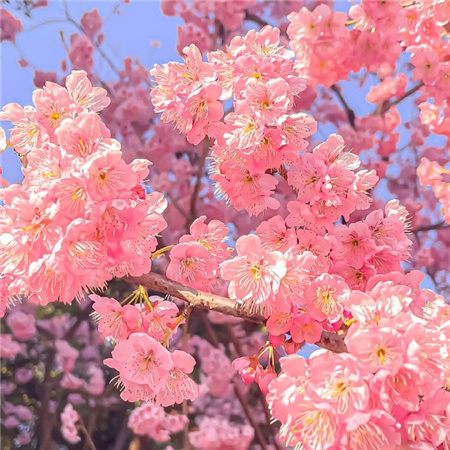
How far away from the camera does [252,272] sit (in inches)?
36.0

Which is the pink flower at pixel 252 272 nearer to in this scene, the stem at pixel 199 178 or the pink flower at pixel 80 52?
the stem at pixel 199 178

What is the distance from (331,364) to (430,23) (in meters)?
1.54

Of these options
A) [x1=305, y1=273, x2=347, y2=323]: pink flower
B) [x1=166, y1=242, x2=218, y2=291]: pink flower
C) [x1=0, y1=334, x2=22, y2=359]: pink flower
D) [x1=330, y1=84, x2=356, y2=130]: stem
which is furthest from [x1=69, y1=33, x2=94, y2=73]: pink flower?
[x1=305, y1=273, x2=347, y2=323]: pink flower

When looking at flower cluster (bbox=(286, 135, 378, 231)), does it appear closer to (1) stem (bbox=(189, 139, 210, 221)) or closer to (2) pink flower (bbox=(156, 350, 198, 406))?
(2) pink flower (bbox=(156, 350, 198, 406))

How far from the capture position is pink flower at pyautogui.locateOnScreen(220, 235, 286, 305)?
889mm

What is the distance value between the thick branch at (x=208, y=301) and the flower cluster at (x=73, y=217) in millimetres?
22

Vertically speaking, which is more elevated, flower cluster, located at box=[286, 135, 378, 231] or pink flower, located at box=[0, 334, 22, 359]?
flower cluster, located at box=[286, 135, 378, 231]

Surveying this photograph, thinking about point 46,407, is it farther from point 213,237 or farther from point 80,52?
point 213,237

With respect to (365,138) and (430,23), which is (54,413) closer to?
(365,138)

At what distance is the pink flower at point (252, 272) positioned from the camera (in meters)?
0.89

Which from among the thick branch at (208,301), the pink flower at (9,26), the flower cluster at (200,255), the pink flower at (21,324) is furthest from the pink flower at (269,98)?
the pink flower at (9,26)

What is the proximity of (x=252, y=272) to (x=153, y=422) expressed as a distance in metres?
2.44

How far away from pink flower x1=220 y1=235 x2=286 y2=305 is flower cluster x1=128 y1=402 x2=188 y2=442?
238 cm

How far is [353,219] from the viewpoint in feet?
8.43
